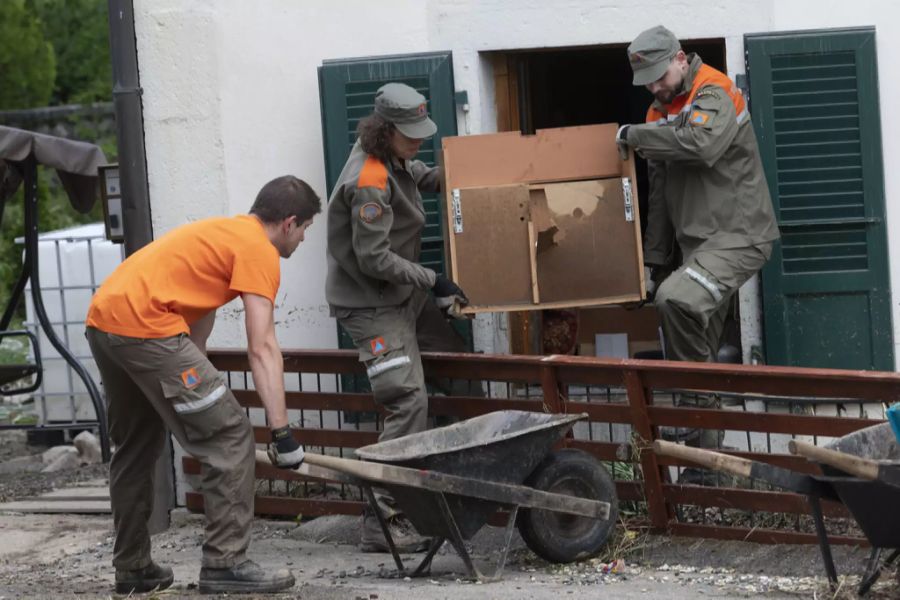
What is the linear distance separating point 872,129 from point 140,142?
3.74 metres

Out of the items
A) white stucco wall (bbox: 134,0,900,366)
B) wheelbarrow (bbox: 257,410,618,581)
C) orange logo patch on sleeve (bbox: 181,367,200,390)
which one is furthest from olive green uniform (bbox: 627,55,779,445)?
orange logo patch on sleeve (bbox: 181,367,200,390)

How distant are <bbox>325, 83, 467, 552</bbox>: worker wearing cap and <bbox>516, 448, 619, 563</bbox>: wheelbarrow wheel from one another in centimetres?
73

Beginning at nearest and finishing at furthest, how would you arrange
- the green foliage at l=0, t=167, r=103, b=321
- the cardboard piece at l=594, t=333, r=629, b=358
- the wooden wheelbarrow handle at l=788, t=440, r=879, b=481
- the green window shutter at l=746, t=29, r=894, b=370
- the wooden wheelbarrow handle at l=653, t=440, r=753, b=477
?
1. the wooden wheelbarrow handle at l=788, t=440, r=879, b=481
2. the wooden wheelbarrow handle at l=653, t=440, r=753, b=477
3. the green window shutter at l=746, t=29, r=894, b=370
4. the cardboard piece at l=594, t=333, r=629, b=358
5. the green foliage at l=0, t=167, r=103, b=321

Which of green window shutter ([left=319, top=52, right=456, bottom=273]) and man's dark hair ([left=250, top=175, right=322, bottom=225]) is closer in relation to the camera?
man's dark hair ([left=250, top=175, right=322, bottom=225])

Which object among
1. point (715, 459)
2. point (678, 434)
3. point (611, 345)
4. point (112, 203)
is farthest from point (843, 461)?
point (112, 203)

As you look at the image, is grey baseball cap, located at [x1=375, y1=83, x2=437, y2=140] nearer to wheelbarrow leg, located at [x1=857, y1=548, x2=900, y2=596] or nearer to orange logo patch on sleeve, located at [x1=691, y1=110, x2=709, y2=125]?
orange logo patch on sleeve, located at [x1=691, y1=110, x2=709, y2=125]

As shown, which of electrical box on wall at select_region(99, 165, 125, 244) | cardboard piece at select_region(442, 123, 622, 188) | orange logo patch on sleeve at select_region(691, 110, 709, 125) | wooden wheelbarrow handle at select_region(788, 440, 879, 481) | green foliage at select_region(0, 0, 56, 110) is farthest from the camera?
green foliage at select_region(0, 0, 56, 110)

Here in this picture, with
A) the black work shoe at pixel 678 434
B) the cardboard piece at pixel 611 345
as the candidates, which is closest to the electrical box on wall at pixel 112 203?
the cardboard piece at pixel 611 345

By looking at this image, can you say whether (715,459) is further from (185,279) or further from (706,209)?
(185,279)

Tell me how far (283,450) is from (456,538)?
0.86m

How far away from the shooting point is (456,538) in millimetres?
6078

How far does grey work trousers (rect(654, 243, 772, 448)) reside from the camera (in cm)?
689

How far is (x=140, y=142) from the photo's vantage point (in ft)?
25.7

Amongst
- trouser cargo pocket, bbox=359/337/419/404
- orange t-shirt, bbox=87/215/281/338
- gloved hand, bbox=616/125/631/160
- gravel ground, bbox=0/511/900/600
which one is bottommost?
gravel ground, bbox=0/511/900/600
